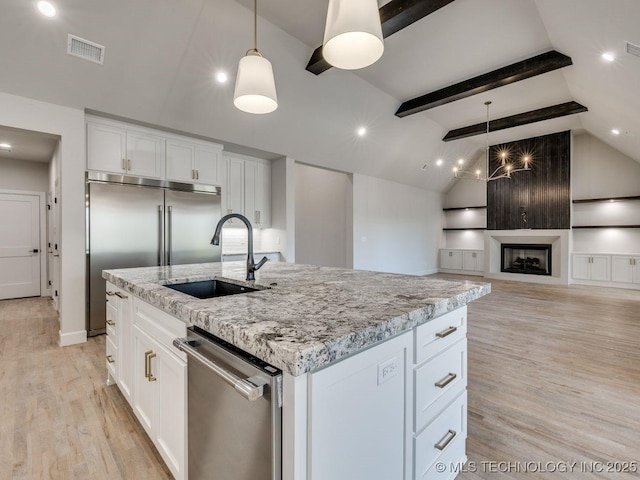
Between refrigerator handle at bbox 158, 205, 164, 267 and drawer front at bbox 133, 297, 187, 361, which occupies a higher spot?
refrigerator handle at bbox 158, 205, 164, 267

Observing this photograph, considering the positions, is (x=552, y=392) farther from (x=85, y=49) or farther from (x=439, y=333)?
(x=85, y=49)

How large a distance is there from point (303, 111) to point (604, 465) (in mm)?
4634

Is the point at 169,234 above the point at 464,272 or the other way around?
above

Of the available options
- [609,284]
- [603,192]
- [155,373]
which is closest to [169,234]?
[155,373]

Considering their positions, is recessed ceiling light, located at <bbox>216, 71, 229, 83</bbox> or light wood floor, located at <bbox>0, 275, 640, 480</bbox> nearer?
light wood floor, located at <bbox>0, 275, 640, 480</bbox>

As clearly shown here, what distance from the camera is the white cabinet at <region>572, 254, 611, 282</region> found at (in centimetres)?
702

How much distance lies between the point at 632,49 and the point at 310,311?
3923 millimetres

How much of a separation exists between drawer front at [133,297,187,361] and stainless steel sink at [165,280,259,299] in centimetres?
23

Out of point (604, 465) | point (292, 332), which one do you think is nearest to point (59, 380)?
point (292, 332)

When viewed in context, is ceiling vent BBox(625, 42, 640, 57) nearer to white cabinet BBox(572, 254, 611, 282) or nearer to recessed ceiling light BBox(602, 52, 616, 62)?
recessed ceiling light BBox(602, 52, 616, 62)

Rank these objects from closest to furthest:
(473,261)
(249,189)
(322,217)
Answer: (249,189), (322,217), (473,261)

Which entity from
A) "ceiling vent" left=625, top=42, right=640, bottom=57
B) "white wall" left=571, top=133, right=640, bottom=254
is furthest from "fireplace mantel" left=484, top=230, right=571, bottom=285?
"ceiling vent" left=625, top=42, right=640, bottom=57

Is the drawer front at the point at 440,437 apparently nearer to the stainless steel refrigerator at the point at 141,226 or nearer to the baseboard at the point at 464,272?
the stainless steel refrigerator at the point at 141,226

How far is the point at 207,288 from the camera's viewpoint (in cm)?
205
